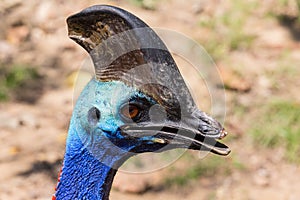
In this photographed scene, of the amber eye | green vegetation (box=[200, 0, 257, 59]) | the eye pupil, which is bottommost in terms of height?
the amber eye

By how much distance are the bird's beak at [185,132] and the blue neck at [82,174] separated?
0.17 m

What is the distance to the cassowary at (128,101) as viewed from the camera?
2.06 meters

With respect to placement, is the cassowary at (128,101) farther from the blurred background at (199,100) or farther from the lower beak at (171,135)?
the blurred background at (199,100)

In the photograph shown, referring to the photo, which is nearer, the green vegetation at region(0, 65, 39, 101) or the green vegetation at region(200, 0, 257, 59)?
the green vegetation at region(0, 65, 39, 101)

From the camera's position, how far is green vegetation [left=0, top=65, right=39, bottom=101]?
459 cm

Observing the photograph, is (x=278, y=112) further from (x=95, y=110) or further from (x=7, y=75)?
(x=95, y=110)

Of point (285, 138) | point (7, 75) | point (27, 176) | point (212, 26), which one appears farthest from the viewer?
point (212, 26)

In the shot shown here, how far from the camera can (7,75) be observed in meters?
4.71

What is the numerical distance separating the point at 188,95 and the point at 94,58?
342 millimetres

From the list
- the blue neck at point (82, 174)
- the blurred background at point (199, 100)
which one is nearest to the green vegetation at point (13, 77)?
the blurred background at point (199, 100)

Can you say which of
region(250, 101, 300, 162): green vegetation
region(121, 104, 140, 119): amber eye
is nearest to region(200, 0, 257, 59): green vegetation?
region(250, 101, 300, 162): green vegetation

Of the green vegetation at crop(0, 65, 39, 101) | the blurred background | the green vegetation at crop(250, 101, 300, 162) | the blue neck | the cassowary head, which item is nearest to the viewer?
the cassowary head

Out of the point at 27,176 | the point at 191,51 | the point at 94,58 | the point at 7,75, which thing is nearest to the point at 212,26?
the point at 191,51

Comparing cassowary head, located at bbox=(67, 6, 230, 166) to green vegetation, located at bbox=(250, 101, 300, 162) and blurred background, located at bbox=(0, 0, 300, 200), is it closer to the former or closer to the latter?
blurred background, located at bbox=(0, 0, 300, 200)
